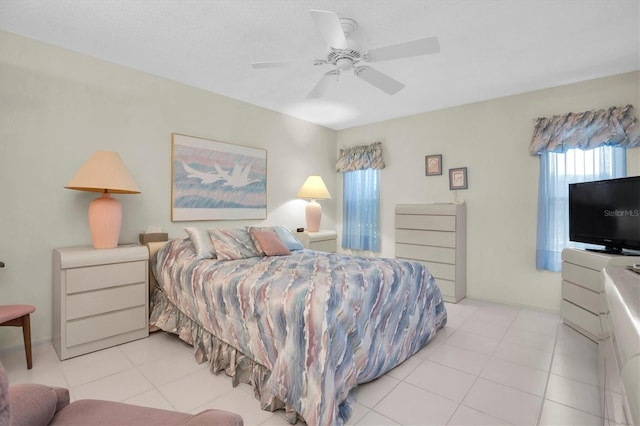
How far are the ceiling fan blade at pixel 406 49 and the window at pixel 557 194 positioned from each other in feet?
7.50

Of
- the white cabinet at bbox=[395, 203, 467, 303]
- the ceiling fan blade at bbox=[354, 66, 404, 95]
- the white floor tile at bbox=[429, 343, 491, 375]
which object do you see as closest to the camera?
the white floor tile at bbox=[429, 343, 491, 375]

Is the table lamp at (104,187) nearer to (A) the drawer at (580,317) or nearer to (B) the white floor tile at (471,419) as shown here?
(B) the white floor tile at (471,419)

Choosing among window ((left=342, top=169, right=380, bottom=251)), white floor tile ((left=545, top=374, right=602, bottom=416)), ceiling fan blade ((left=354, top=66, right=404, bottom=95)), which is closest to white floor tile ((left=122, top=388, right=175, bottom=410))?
white floor tile ((left=545, top=374, right=602, bottom=416))

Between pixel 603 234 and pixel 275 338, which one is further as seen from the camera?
pixel 603 234

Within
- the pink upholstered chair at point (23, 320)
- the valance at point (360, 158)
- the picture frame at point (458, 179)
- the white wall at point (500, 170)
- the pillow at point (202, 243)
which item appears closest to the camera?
the pink upholstered chair at point (23, 320)

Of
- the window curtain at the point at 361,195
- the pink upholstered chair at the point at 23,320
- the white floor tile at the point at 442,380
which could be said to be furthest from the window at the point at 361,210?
the pink upholstered chair at the point at 23,320

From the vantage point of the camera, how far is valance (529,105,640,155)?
291 cm

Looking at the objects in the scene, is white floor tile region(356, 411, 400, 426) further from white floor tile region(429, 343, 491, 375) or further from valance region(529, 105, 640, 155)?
valance region(529, 105, 640, 155)

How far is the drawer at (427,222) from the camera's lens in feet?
12.2

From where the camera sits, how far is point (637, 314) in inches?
22.7

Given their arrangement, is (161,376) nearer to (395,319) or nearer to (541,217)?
(395,319)

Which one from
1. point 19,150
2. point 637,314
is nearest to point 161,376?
point 19,150

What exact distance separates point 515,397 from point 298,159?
12.2 feet

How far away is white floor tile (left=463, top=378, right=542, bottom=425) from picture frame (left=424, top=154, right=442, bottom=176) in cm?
280
